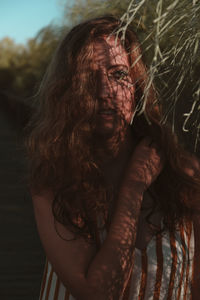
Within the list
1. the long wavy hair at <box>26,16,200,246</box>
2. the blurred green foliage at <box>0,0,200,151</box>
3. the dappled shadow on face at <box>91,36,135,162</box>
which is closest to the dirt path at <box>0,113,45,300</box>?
the blurred green foliage at <box>0,0,200,151</box>

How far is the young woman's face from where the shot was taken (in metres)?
1.27

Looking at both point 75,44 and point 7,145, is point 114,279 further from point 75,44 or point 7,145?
point 7,145

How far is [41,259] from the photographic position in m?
4.18

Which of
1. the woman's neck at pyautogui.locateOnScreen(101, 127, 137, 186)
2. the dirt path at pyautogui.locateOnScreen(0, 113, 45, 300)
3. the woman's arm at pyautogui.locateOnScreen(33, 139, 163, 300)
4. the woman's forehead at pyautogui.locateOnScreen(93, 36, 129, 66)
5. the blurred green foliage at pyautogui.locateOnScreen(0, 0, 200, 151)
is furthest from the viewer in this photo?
the dirt path at pyautogui.locateOnScreen(0, 113, 45, 300)

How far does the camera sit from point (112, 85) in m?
1.31

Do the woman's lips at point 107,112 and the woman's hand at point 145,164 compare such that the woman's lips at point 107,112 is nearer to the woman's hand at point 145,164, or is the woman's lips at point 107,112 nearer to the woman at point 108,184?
the woman at point 108,184

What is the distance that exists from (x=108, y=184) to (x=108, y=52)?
343 millimetres

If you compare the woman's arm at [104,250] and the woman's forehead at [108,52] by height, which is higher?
the woman's forehead at [108,52]

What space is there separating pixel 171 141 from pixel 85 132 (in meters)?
0.22

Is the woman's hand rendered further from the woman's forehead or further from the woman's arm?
the woman's forehead

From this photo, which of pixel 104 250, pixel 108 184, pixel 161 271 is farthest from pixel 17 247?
pixel 104 250

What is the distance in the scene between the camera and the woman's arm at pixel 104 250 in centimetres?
117

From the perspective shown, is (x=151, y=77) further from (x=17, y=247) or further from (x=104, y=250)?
(x=17, y=247)

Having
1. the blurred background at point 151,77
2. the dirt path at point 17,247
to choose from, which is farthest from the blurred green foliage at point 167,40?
the dirt path at point 17,247
